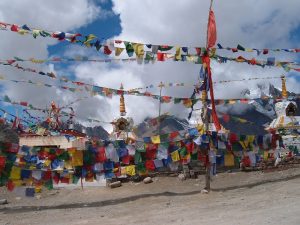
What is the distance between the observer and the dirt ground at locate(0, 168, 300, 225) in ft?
31.6

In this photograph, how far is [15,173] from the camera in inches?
533

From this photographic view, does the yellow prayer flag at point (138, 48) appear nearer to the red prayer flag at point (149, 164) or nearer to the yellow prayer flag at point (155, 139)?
the yellow prayer flag at point (155, 139)

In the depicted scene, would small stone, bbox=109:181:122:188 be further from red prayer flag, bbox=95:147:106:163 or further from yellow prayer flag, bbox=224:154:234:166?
yellow prayer flag, bbox=224:154:234:166

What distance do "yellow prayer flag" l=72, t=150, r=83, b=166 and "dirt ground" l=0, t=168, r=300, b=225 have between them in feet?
4.48

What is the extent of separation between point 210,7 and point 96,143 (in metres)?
6.43

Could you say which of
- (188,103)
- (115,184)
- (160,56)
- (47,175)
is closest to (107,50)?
(160,56)

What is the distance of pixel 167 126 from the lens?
47.1 m

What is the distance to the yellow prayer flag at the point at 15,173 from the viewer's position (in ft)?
44.2

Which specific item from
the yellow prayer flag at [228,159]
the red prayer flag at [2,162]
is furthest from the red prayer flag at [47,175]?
the yellow prayer flag at [228,159]

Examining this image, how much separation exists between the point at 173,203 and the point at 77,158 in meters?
3.90

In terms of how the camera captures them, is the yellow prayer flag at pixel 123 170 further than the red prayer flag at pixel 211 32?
Yes

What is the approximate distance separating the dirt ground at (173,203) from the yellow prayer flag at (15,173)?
103 cm

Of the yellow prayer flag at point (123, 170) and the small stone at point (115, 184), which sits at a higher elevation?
the yellow prayer flag at point (123, 170)

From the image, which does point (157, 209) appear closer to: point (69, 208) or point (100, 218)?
point (100, 218)
